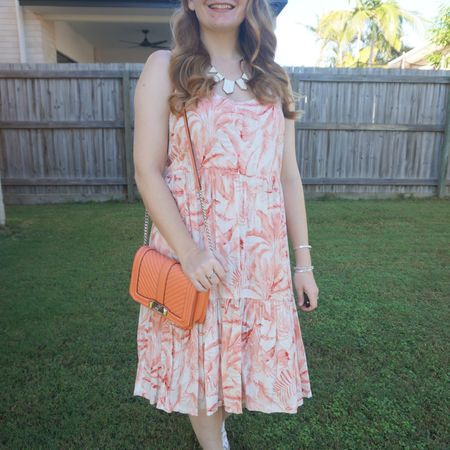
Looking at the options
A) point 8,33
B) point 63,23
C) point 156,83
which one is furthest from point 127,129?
point 156,83

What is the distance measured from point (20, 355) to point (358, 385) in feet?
6.02

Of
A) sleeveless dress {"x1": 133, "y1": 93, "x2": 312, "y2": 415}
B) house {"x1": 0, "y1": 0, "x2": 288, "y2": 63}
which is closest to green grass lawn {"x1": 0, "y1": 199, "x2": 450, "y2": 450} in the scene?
sleeveless dress {"x1": 133, "y1": 93, "x2": 312, "y2": 415}

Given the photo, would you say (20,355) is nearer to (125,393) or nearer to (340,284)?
(125,393)

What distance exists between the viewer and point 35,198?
698cm

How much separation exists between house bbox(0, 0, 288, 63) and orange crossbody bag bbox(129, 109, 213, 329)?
20.3ft

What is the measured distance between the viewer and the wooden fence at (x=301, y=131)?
263 inches

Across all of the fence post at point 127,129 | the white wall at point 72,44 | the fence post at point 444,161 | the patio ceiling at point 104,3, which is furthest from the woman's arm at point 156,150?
the white wall at point 72,44

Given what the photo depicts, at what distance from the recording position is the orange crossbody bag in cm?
122

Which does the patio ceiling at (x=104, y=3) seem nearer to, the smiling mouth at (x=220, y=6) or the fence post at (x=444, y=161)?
the fence post at (x=444, y=161)

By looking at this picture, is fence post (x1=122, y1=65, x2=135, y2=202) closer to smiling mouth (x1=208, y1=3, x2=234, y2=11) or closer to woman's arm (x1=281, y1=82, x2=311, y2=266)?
woman's arm (x1=281, y1=82, x2=311, y2=266)

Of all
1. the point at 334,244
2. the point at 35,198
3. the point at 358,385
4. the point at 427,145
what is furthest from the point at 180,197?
the point at 427,145

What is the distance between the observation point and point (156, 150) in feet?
4.10

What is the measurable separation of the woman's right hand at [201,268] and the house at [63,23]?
6.27 m

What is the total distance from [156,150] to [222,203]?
0.24 metres
